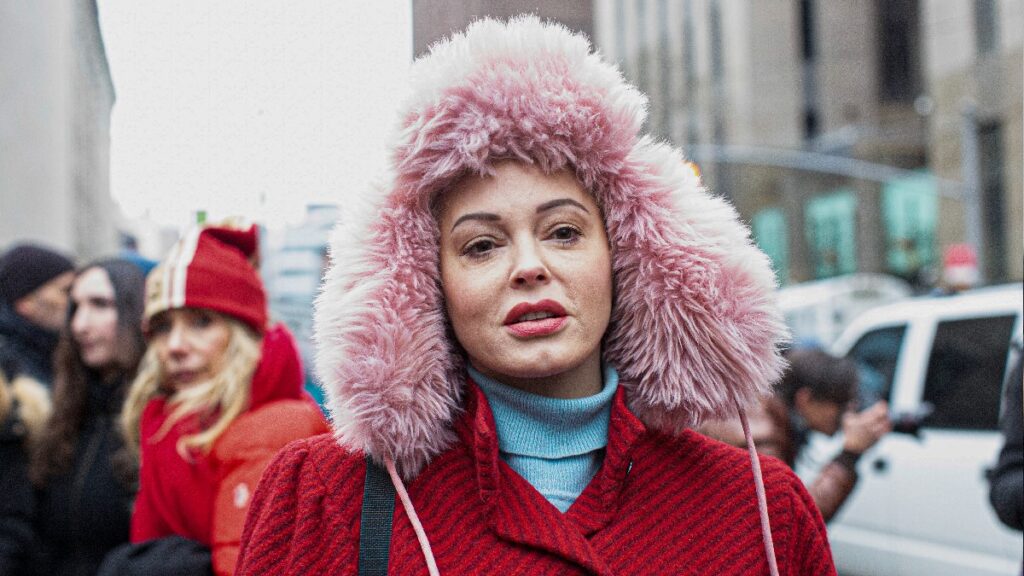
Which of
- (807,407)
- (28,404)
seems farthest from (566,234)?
(807,407)

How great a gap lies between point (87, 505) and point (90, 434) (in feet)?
1.01

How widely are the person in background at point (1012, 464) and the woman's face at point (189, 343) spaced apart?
2.38 metres

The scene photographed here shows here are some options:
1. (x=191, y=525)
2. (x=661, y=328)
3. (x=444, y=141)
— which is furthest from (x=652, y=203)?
(x=191, y=525)

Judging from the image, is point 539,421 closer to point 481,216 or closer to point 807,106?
point 481,216

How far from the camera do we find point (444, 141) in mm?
1770

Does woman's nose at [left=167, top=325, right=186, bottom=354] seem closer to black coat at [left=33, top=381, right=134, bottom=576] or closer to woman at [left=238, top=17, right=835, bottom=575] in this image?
black coat at [left=33, top=381, right=134, bottom=576]

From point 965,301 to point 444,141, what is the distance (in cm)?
431

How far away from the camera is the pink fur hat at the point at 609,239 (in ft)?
5.80

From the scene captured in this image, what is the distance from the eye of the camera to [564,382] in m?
1.86

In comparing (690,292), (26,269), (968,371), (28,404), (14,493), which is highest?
(26,269)

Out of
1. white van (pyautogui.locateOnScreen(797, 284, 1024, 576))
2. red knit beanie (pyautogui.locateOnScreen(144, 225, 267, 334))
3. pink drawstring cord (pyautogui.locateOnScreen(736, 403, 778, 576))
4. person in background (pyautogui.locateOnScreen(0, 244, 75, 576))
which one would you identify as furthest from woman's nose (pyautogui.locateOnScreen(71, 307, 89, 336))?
white van (pyautogui.locateOnScreen(797, 284, 1024, 576))

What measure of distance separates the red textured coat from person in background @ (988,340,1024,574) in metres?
1.37

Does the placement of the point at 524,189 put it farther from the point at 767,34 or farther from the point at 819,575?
the point at 767,34

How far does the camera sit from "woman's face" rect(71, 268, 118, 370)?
347 centimetres
